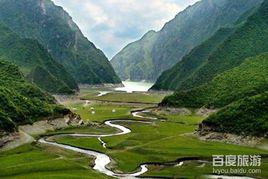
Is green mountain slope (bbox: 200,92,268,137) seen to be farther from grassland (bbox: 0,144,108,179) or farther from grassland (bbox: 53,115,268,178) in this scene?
grassland (bbox: 0,144,108,179)

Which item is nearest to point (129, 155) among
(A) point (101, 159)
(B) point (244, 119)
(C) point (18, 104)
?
(A) point (101, 159)

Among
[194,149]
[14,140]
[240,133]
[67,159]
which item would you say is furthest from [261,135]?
[14,140]

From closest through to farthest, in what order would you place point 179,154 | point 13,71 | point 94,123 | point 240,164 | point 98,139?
point 240,164 → point 179,154 → point 98,139 → point 94,123 → point 13,71

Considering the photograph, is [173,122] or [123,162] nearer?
[123,162]

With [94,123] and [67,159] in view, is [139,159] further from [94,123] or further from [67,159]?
[94,123]

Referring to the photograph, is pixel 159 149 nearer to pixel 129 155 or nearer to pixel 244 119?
pixel 129 155

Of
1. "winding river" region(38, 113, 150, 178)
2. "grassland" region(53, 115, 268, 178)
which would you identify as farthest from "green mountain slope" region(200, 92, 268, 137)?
"winding river" region(38, 113, 150, 178)

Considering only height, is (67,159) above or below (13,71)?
below
